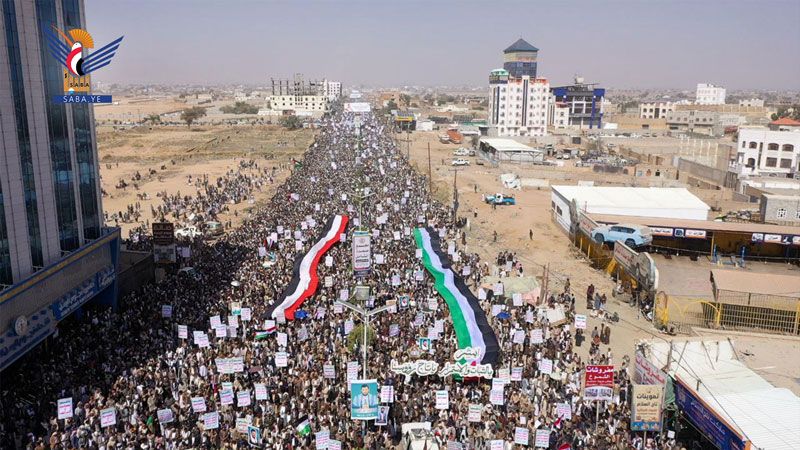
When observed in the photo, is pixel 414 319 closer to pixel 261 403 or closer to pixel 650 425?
Answer: pixel 261 403

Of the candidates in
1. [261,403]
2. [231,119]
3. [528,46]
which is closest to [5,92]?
[261,403]

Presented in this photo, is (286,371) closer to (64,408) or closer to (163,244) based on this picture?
(64,408)

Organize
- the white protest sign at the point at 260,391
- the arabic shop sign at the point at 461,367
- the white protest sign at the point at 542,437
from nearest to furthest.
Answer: the white protest sign at the point at 542,437, the white protest sign at the point at 260,391, the arabic shop sign at the point at 461,367

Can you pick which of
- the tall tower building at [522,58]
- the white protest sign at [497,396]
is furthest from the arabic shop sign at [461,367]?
the tall tower building at [522,58]

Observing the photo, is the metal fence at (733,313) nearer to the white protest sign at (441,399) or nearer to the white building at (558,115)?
the white protest sign at (441,399)

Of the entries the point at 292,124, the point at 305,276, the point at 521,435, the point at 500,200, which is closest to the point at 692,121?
the point at 292,124
